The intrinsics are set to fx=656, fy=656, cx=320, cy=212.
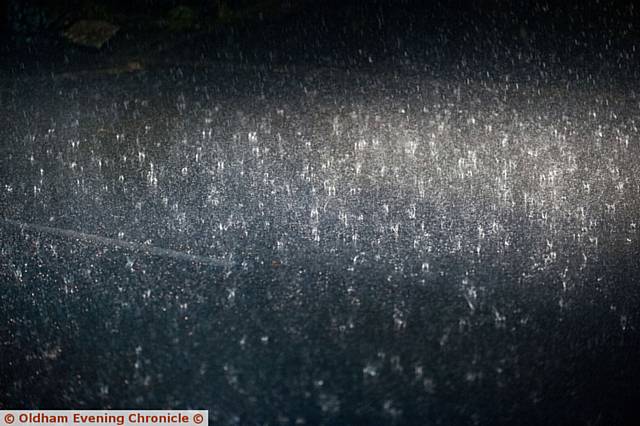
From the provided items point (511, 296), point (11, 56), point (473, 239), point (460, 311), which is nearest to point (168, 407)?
point (460, 311)

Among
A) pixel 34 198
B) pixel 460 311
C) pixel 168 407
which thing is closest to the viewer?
pixel 168 407

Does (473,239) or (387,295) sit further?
(473,239)

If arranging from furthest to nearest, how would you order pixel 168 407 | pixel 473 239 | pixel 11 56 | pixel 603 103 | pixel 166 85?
1. pixel 11 56
2. pixel 166 85
3. pixel 603 103
4. pixel 473 239
5. pixel 168 407

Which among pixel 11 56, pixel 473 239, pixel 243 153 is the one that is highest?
pixel 11 56

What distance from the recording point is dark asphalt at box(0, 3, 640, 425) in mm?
2645

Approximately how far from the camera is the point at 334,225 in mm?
3941

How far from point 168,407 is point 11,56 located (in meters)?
6.01

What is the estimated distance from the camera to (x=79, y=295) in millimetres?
3273

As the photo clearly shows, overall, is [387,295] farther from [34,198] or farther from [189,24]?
[189,24]

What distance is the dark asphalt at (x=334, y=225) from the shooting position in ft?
8.68

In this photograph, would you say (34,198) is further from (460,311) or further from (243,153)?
(460,311)

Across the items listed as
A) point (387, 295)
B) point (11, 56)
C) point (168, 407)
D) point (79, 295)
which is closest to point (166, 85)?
point (11, 56)

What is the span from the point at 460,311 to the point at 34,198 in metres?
2.93

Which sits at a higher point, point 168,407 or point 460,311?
point 460,311
